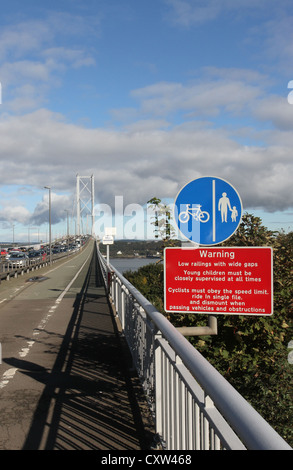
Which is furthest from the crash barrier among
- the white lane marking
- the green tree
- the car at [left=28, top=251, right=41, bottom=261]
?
the green tree

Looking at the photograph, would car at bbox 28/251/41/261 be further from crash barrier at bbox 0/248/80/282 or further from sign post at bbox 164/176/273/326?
sign post at bbox 164/176/273/326

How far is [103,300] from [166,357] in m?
12.5

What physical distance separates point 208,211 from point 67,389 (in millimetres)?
3157

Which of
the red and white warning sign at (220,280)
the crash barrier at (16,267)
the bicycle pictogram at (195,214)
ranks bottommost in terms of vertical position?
the crash barrier at (16,267)

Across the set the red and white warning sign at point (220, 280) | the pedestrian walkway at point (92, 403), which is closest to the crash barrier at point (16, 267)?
the pedestrian walkway at point (92, 403)

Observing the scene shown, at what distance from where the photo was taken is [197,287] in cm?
468

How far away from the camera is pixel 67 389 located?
6.02 m

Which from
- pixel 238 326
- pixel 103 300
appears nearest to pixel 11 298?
pixel 103 300

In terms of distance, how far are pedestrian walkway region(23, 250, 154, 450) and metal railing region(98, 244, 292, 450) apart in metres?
0.31

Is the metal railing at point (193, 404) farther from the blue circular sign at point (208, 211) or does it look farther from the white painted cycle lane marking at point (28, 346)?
the white painted cycle lane marking at point (28, 346)

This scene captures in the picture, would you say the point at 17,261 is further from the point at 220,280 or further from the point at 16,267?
the point at 220,280

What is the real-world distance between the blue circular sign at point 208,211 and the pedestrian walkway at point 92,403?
204cm

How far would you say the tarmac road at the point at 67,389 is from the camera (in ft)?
14.6

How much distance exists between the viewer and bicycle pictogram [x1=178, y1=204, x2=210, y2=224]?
4.51 meters
